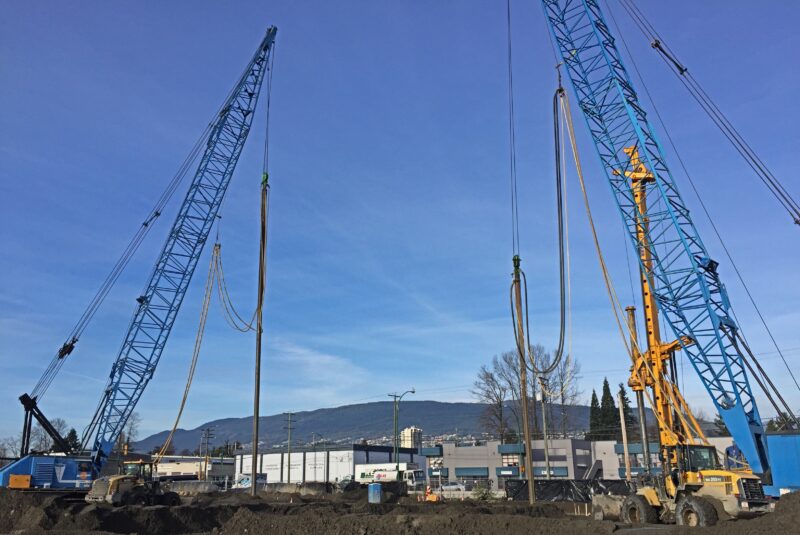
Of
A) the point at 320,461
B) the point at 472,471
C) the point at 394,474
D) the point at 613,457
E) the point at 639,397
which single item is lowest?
the point at 472,471

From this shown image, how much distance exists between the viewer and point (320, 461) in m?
93.3

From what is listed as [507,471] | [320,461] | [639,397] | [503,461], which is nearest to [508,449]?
[507,471]

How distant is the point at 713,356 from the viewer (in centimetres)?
3011

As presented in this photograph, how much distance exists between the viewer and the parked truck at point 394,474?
5891cm

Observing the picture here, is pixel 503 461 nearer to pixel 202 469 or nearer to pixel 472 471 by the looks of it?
pixel 472 471

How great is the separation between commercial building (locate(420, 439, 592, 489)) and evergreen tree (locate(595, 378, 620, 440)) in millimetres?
27184

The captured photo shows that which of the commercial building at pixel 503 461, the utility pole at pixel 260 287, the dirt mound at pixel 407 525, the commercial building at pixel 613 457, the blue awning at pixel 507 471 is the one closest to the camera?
the dirt mound at pixel 407 525

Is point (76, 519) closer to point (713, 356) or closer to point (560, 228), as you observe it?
point (560, 228)

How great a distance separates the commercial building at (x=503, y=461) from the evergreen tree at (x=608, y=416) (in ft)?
89.2

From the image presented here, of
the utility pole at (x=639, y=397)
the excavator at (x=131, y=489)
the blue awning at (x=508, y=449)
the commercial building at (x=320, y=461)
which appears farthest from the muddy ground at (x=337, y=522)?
the commercial building at (x=320, y=461)

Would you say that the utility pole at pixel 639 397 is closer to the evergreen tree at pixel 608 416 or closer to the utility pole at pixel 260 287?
the utility pole at pixel 260 287

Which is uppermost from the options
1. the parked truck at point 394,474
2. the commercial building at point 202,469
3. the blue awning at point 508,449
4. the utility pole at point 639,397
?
the utility pole at point 639,397

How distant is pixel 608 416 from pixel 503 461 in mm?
43282

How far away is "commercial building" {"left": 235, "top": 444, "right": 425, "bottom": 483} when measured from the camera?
295 ft
